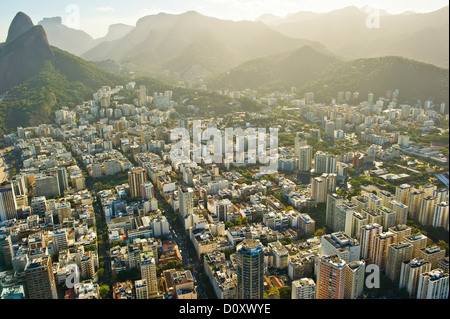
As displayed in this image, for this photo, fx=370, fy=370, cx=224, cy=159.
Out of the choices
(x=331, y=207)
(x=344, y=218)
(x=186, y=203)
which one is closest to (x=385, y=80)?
(x=331, y=207)

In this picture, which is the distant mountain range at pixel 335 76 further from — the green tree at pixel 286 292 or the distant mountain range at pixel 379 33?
the green tree at pixel 286 292

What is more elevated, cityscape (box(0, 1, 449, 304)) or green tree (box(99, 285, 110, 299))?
cityscape (box(0, 1, 449, 304))

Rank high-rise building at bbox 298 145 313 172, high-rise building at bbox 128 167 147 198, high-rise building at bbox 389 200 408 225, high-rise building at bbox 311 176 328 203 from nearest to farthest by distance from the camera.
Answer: high-rise building at bbox 389 200 408 225, high-rise building at bbox 311 176 328 203, high-rise building at bbox 128 167 147 198, high-rise building at bbox 298 145 313 172

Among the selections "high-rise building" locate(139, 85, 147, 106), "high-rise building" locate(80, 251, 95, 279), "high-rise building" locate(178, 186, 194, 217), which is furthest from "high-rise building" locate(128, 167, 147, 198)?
"high-rise building" locate(139, 85, 147, 106)

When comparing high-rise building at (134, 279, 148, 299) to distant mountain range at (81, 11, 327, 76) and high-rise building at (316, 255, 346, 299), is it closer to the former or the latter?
high-rise building at (316, 255, 346, 299)

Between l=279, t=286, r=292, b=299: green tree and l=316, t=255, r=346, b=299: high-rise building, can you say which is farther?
Answer: l=279, t=286, r=292, b=299: green tree

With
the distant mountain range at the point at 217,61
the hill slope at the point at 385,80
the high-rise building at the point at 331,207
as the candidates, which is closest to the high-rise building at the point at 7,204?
the distant mountain range at the point at 217,61
